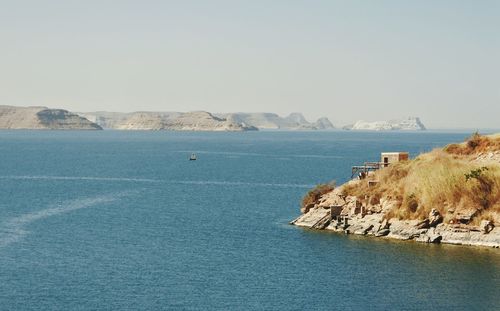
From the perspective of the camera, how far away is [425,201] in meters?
87.9

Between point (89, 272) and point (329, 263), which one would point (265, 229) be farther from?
point (89, 272)

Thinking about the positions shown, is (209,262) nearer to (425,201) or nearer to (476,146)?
(425,201)

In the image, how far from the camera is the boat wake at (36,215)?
3398 inches

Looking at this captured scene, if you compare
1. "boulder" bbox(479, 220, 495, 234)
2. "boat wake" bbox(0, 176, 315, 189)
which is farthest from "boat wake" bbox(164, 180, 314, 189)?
"boulder" bbox(479, 220, 495, 234)

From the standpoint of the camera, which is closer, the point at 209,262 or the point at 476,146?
the point at 209,262

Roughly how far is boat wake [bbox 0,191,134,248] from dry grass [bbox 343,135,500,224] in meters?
38.4

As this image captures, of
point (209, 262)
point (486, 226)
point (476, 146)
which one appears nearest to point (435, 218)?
point (486, 226)

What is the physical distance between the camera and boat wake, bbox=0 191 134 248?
8631 cm

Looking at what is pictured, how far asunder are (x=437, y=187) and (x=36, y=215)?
50.4 m

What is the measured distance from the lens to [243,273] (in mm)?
69812

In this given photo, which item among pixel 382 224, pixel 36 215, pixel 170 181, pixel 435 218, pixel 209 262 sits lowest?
pixel 209 262

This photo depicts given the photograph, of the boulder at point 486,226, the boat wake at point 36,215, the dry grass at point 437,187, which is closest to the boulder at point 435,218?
the dry grass at point 437,187

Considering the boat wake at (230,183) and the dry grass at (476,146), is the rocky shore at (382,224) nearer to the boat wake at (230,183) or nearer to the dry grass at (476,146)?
the dry grass at (476,146)

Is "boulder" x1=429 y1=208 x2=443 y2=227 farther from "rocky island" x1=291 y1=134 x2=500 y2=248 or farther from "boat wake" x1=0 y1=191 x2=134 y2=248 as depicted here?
"boat wake" x1=0 y1=191 x2=134 y2=248
